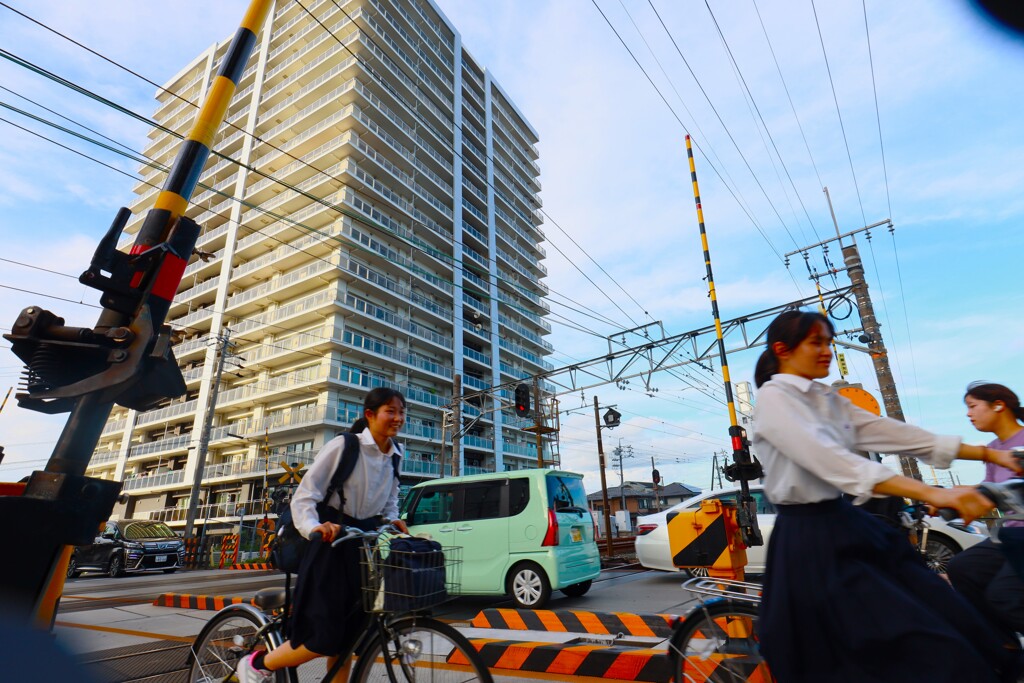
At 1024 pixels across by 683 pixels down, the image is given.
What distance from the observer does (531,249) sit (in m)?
55.8

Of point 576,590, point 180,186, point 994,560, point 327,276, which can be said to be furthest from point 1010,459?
point 327,276

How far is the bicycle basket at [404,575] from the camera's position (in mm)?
1976

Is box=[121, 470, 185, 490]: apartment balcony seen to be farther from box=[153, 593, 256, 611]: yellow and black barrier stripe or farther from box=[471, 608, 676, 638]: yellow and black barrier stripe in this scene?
box=[471, 608, 676, 638]: yellow and black barrier stripe

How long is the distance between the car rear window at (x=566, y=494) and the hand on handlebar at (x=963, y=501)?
541cm

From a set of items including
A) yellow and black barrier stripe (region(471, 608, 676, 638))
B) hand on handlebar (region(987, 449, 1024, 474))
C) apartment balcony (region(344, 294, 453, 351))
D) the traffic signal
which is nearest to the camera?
hand on handlebar (region(987, 449, 1024, 474))

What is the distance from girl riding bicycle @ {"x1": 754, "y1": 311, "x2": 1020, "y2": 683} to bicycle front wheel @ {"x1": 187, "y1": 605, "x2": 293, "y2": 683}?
2273 millimetres

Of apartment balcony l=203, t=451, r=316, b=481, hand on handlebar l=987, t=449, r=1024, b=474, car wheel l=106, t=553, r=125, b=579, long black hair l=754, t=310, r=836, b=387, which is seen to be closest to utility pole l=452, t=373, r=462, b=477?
car wheel l=106, t=553, r=125, b=579

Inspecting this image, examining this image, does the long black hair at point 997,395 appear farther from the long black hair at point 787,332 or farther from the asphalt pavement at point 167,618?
the asphalt pavement at point 167,618

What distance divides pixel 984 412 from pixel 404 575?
295 centimetres

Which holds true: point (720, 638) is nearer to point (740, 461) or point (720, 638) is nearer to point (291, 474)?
point (740, 461)

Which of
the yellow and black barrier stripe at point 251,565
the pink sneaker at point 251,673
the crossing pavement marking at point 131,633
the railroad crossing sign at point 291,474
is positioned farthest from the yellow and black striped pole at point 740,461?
the yellow and black barrier stripe at point 251,565

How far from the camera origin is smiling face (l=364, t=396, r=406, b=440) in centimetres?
254

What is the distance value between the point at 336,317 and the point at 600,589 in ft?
89.5

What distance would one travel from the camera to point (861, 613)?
1.39 meters
